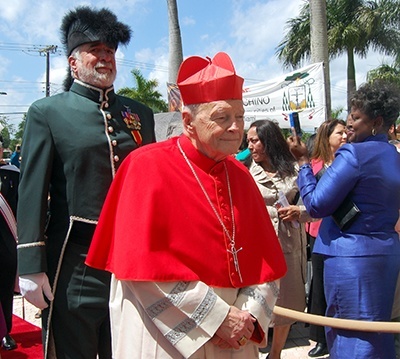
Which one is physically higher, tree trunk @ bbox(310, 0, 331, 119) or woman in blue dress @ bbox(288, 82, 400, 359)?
tree trunk @ bbox(310, 0, 331, 119)

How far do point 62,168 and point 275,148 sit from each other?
2145 millimetres

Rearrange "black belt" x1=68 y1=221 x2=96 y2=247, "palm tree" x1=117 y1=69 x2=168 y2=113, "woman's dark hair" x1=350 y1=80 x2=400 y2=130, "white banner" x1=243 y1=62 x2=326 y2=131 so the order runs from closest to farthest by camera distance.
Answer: "black belt" x1=68 y1=221 x2=96 y2=247 → "woman's dark hair" x1=350 y1=80 x2=400 y2=130 → "white banner" x1=243 y1=62 x2=326 y2=131 → "palm tree" x1=117 y1=69 x2=168 y2=113

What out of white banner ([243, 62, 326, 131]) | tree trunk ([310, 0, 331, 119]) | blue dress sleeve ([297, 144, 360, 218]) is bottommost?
blue dress sleeve ([297, 144, 360, 218])

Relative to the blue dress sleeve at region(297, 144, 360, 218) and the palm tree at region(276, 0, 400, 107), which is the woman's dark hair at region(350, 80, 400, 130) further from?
the palm tree at region(276, 0, 400, 107)

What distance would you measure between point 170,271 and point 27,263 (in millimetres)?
762

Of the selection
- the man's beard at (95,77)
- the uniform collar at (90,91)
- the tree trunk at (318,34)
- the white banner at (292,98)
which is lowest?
the uniform collar at (90,91)

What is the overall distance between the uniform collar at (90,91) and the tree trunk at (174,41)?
8732 mm

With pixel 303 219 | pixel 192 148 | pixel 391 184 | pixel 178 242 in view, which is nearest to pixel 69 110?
pixel 192 148

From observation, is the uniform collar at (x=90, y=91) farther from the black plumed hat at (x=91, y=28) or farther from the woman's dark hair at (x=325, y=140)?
the woman's dark hair at (x=325, y=140)

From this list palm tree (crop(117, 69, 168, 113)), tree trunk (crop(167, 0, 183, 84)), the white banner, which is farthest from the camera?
palm tree (crop(117, 69, 168, 113))

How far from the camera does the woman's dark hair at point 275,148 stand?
12.9ft

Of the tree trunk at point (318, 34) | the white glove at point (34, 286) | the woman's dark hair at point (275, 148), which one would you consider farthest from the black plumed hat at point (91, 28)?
the tree trunk at point (318, 34)

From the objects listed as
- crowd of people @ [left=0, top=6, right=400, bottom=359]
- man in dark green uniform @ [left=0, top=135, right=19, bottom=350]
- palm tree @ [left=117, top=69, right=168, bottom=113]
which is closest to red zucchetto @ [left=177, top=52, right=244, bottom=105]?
crowd of people @ [left=0, top=6, right=400, bottom=359]

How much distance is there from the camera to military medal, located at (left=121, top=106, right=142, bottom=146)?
8.13 ft
